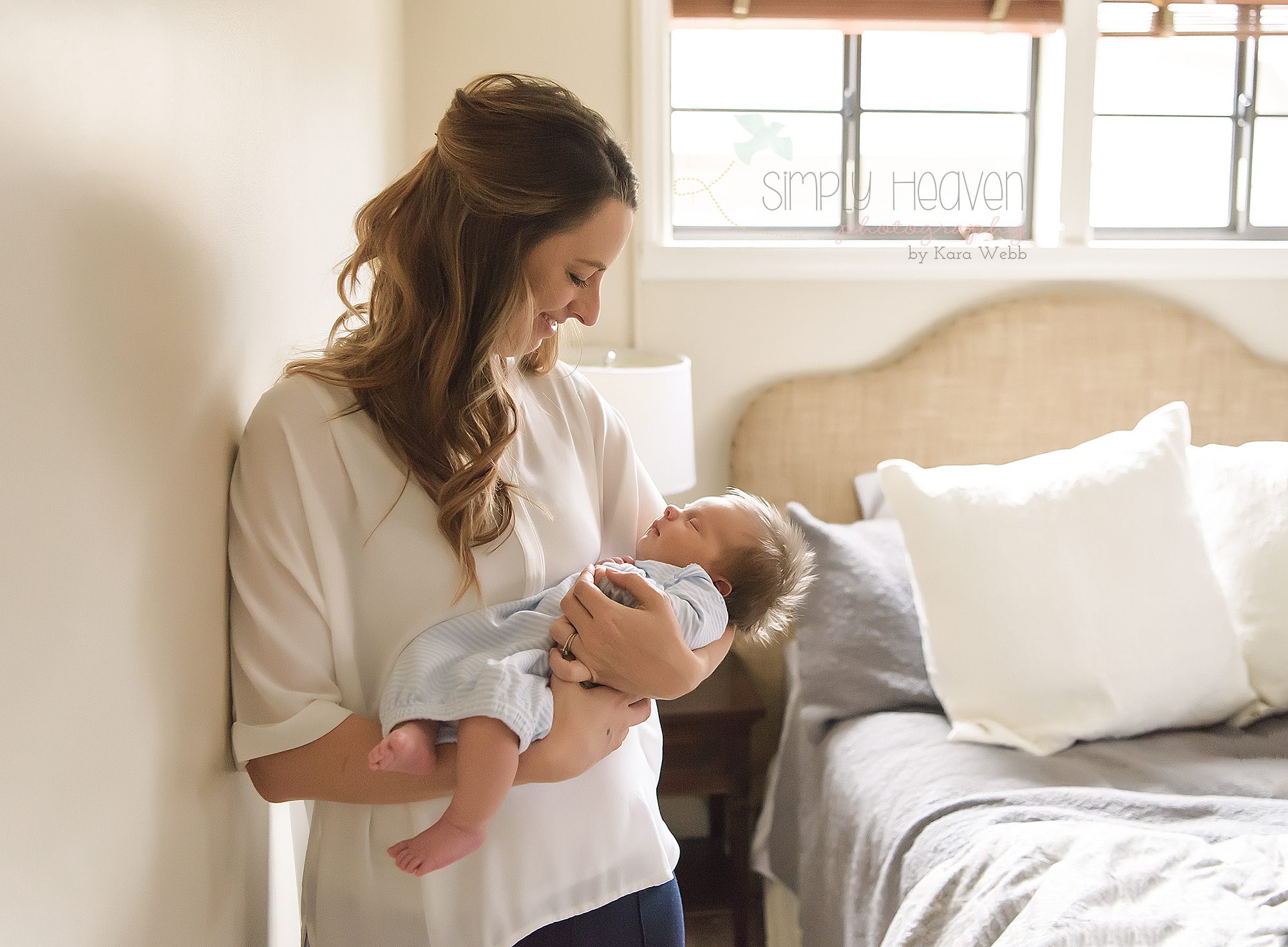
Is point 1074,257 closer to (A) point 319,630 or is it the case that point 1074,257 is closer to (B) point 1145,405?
(B) point 1145,405

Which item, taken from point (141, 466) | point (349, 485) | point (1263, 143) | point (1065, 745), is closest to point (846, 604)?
point (1065, 745)

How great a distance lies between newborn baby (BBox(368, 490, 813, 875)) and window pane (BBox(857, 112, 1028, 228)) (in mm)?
1856

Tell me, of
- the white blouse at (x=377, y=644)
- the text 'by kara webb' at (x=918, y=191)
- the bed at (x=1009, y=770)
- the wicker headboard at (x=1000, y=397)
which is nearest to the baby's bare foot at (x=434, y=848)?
the white blouse at (x=377, y=644)

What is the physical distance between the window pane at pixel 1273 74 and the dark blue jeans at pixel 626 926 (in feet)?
9.48

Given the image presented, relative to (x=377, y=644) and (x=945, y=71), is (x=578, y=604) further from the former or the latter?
(x=945, y=71)

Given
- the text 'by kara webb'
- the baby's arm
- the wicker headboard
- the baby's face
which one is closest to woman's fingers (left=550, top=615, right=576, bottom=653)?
the baby's arm

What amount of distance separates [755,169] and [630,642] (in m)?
2.08

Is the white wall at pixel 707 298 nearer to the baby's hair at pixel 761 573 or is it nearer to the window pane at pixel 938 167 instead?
the window pane at pixel 938 167

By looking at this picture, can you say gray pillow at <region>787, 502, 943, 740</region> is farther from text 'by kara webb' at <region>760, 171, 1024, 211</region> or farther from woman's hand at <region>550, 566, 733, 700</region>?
woman's hand at <region>550, 566, 733, 700</region>

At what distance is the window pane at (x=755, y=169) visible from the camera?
279cm

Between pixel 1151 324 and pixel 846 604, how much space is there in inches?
49.6

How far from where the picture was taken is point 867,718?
2.13m

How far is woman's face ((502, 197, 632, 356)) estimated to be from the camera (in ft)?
3.50

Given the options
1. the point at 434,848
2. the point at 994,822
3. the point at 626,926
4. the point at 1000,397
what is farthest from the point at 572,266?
the point at 1000,397
